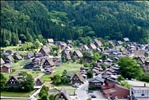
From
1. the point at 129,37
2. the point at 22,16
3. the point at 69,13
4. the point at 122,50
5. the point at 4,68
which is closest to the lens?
the point at 4,68

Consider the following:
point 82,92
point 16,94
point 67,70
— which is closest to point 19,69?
point 67,70

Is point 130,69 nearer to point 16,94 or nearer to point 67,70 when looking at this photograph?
point 67,70

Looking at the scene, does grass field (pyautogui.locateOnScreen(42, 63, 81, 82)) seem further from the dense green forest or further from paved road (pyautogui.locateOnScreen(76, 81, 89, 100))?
the dense green forest

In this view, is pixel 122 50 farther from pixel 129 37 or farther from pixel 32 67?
pixel 32 67

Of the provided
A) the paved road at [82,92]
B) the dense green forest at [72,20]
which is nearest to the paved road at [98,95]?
the paved road at [82,92]

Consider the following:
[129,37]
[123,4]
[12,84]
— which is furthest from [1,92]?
[123,4]

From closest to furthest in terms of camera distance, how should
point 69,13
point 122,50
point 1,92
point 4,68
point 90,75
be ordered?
1. point 1,92
2. point 90,75
3. point 4,68
4. point 122,50
5. point 69,13
